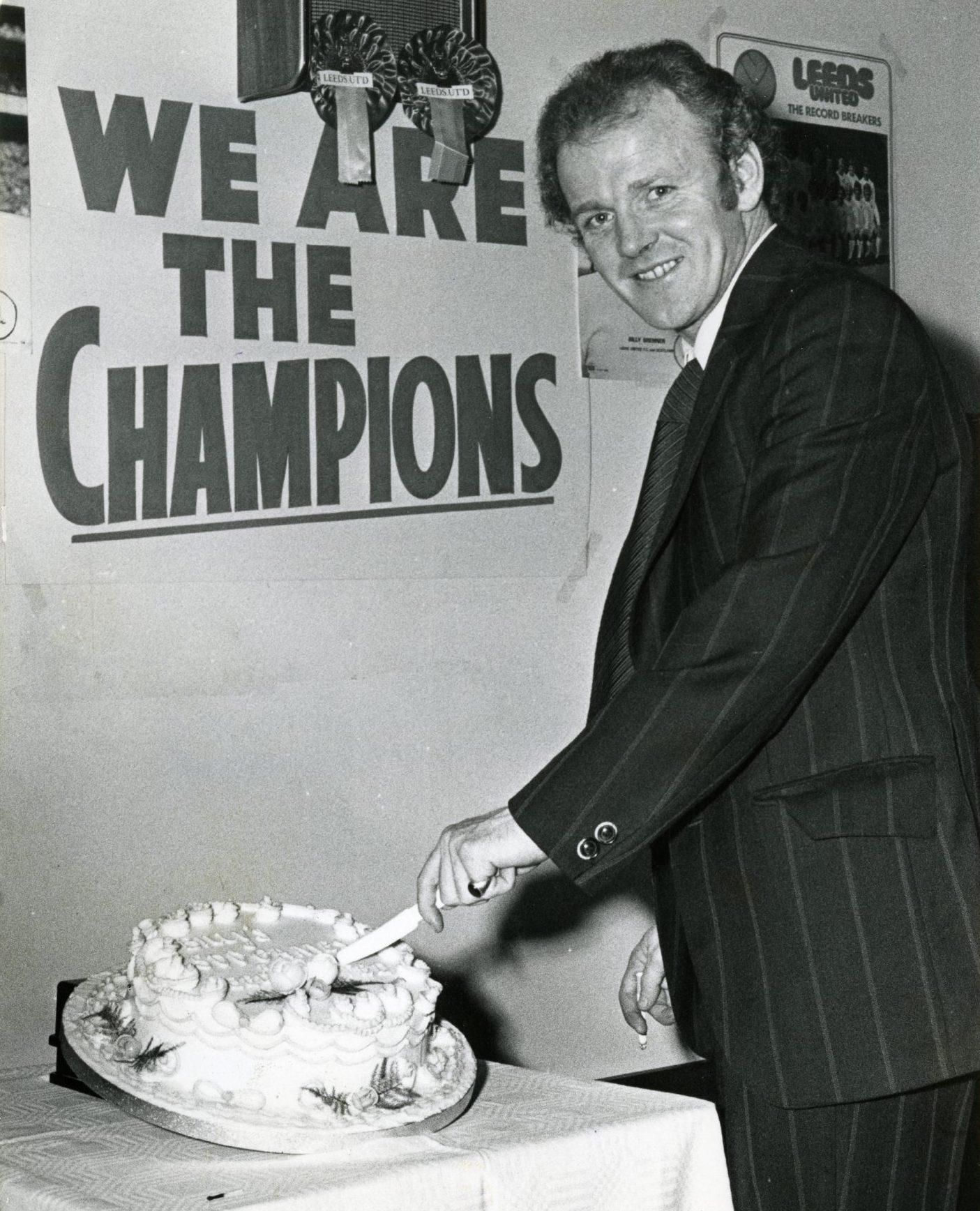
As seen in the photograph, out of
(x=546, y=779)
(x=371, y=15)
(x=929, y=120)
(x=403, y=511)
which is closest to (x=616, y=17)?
(x=371, y=15)

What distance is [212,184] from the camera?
9.34ft

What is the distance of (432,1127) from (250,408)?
1853mm

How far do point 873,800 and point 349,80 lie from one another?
2171mm

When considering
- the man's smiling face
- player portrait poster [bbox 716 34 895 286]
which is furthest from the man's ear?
player portrait poster [bbox 716 34 895 286]

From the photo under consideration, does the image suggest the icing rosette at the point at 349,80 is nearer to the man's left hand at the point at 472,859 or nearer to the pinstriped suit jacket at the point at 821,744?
the pinstriped suit jacket at the point at 821,744

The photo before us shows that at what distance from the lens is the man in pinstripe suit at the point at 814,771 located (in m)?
1.27

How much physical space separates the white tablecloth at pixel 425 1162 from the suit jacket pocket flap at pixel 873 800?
296 millimetres

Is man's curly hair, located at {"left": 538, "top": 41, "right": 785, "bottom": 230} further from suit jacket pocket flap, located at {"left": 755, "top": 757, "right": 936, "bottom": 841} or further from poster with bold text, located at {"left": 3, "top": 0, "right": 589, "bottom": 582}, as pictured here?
poster with bold text, located at {"left": 3, "top": 0, "right": 589, "bottom": 582}

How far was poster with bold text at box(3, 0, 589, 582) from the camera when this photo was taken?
272 cm

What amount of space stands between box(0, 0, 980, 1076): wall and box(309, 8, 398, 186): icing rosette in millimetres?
195

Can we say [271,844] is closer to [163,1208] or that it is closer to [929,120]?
[163,1208]

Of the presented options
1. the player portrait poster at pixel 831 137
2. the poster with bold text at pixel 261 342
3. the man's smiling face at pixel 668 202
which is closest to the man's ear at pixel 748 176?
the man's smiling face at pixel 668 202

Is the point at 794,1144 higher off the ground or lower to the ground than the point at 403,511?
lower

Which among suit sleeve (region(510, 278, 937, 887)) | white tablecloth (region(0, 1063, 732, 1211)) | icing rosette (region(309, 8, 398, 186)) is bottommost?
white tablecloth (region(0, 1063, 732, 1211))
